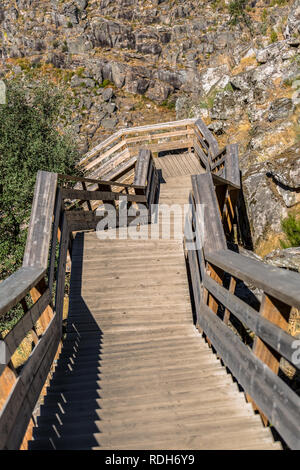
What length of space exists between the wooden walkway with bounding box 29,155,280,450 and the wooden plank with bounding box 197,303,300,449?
11.1 inches

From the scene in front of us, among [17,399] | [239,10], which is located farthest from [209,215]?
[239,10]

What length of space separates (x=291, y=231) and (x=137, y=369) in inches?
190

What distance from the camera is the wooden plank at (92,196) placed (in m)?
5.88

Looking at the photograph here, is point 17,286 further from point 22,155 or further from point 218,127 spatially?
point 218,127

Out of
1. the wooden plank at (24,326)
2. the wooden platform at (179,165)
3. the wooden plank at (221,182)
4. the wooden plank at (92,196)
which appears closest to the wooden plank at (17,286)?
the wooden plank at (24,326)

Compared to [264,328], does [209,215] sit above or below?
above

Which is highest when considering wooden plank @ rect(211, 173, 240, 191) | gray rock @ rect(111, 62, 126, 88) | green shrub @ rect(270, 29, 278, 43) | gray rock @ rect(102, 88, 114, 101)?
gray rock @ rect(111, 62, 126, 88)

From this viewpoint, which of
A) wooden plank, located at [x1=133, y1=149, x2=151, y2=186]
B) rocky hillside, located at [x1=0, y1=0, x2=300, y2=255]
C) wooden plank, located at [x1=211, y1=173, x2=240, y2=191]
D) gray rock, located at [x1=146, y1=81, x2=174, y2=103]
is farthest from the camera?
gray rock, located at [x1=146, y1=81, x2=174, y2=103]

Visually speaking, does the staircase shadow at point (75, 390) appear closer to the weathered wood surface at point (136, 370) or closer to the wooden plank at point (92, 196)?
the weathered wood surface at point (136, 370)

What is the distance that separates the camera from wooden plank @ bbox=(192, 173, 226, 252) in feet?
13.2

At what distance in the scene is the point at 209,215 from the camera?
4441 mm

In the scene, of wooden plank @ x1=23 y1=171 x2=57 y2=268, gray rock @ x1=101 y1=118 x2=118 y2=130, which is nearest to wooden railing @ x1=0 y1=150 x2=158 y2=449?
wooden plank @ x1=23 y1=171 x2=57 y2=268

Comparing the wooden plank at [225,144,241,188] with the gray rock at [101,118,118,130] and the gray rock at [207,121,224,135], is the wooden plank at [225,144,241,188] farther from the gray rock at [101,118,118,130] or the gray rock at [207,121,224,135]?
the gray rock at [101,118,118,130]

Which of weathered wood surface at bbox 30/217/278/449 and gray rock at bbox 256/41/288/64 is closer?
weathered wood surface at bbox 30/217/278/449
